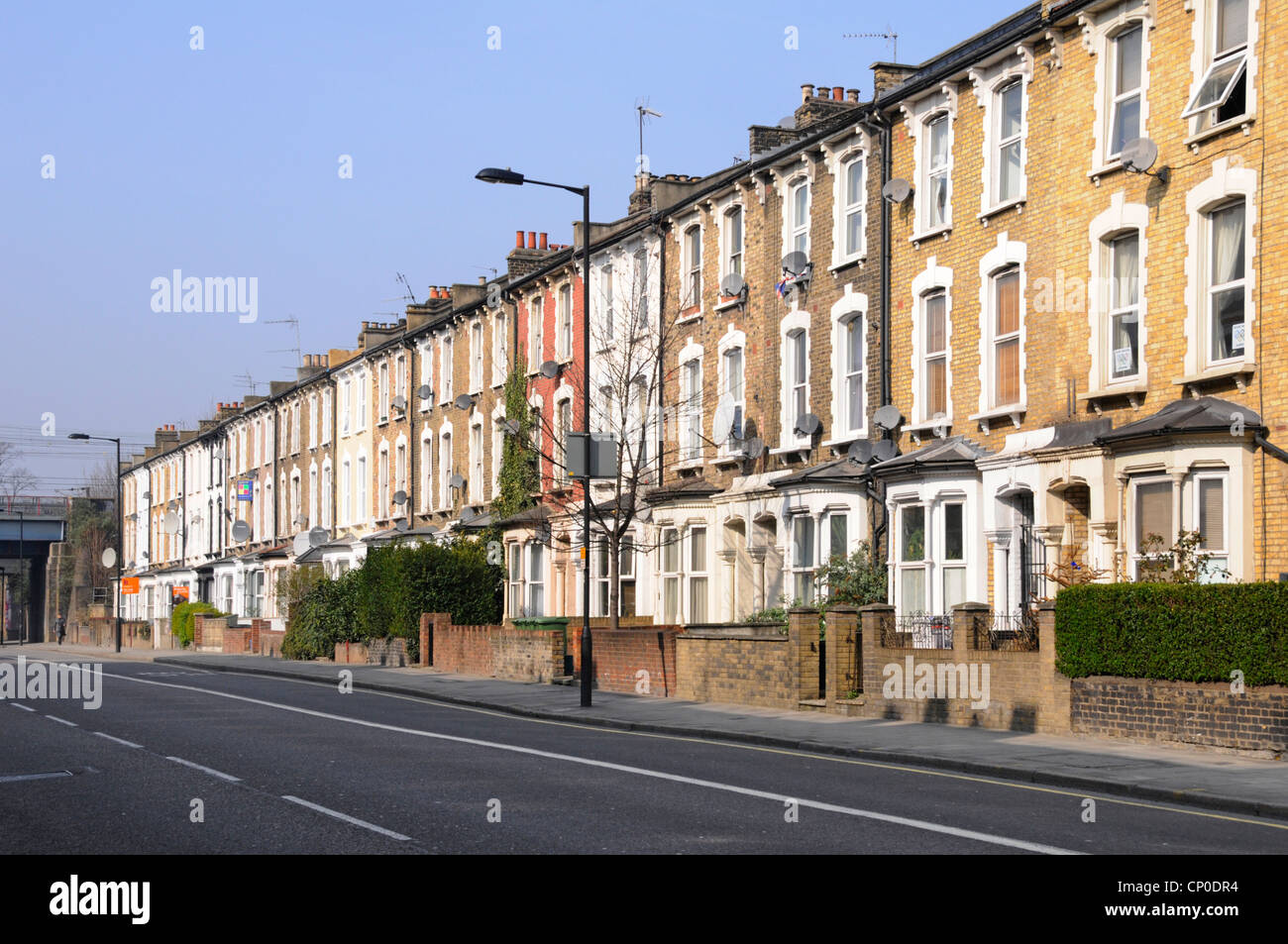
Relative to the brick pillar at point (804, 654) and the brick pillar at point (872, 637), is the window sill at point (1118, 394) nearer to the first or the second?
the brick pillar at point (872, 637)

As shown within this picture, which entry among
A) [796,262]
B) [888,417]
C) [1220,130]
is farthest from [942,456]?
[1220,130]

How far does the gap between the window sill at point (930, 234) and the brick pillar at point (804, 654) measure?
7.00 metres

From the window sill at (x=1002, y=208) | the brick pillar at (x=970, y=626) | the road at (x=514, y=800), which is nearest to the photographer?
the road at (x=514, y=800)

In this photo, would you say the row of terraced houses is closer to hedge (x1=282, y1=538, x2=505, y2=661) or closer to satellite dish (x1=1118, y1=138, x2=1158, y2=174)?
satellite dish (x1=1118, y1=138, x2=1158, y2=174)

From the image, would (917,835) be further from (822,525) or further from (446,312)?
(446,312)

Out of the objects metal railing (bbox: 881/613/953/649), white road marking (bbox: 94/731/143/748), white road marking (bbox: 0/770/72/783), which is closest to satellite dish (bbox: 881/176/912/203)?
metal railing (bbox: 881/613/953/649)

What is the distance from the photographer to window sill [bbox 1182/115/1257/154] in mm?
19594

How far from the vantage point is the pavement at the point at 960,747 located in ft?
46.8

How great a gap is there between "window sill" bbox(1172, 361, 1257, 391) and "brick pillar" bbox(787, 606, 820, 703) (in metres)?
6.68

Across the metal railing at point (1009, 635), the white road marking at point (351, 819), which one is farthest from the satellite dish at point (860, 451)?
the white road marking at point (351, 819)

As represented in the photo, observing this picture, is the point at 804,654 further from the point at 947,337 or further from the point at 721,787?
the point at 721,787

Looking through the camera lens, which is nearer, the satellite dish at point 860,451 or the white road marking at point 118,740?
the white road marking at point 118,740

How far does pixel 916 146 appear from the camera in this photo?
2684 centimetres
